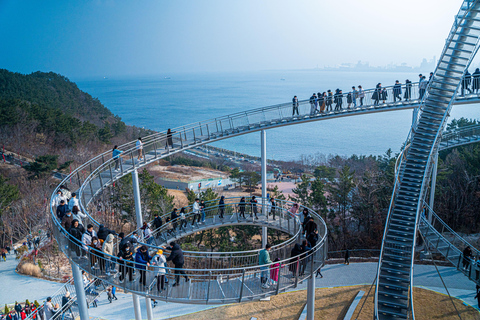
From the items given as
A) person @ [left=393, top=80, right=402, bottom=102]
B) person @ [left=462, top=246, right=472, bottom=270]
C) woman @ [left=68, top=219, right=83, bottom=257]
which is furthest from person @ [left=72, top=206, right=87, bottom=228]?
person @ [left=393, top=80, right=402, bottom=102]

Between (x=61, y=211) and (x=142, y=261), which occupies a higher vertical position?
(x=61, y=211)

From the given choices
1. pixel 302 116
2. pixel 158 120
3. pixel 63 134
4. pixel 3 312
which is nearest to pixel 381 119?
pixel 158 120

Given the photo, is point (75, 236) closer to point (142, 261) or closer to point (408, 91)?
point (142, 261)

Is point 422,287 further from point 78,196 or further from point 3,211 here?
point 3,211

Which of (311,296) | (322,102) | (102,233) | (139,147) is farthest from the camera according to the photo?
(322,102)

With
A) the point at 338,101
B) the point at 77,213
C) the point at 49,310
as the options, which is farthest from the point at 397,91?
the point at 49,310

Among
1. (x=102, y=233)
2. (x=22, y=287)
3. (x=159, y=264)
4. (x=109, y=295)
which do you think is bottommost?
(x=22, y=287)

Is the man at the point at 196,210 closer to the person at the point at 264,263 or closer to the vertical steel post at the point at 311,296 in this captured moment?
the person at the point at 264,263
